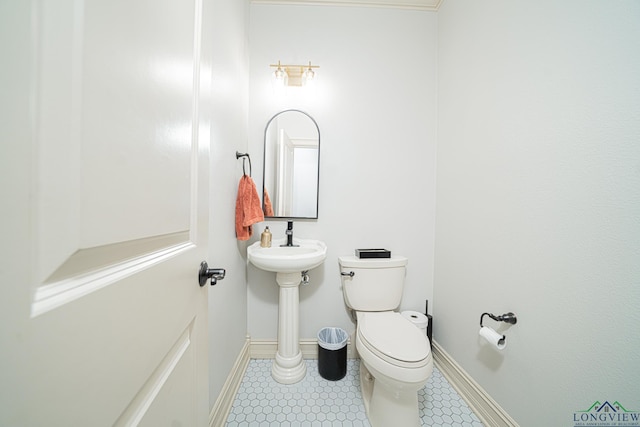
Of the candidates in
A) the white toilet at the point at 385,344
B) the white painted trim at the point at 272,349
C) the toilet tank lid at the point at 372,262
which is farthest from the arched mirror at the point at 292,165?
the white painted trim at the point at 272,349

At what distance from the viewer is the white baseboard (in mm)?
1026

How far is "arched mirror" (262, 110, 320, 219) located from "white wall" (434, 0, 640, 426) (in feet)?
3.07

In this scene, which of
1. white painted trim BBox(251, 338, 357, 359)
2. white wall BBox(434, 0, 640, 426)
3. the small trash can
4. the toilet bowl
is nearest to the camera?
white wall BBox(434, 0, 640, 426)

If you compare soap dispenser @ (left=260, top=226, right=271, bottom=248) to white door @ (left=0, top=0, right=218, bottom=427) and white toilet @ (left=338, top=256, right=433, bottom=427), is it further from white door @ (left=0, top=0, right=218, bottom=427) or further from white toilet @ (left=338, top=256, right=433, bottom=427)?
white door @ (left=0, top=0, right=218, bottom=427)

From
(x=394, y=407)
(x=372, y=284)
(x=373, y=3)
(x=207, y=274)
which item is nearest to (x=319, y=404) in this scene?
(x=394, y=407)

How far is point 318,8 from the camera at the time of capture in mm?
1562

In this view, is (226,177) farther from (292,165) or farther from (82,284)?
(82,284)

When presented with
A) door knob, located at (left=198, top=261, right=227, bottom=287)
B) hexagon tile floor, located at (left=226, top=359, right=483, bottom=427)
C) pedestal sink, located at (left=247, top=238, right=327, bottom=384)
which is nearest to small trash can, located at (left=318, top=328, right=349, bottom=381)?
hexagon tile floor, located at (left=226, top=359, right=483, bottom=427)

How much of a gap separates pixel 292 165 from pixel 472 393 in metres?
1.69

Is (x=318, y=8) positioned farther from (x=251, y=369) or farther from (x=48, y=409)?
(x=251, y=369)

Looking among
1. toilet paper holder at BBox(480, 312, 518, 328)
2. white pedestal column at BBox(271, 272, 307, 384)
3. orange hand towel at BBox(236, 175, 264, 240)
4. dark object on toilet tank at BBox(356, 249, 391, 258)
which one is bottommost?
white pedestal column at BBox(271, 272, 307, 384)

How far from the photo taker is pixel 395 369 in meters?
0.94

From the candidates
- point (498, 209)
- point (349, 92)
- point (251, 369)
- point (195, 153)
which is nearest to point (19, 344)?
point (195, 153)

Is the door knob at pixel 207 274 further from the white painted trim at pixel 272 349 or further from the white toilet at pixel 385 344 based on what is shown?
the white painted trim at pixel 272 349
